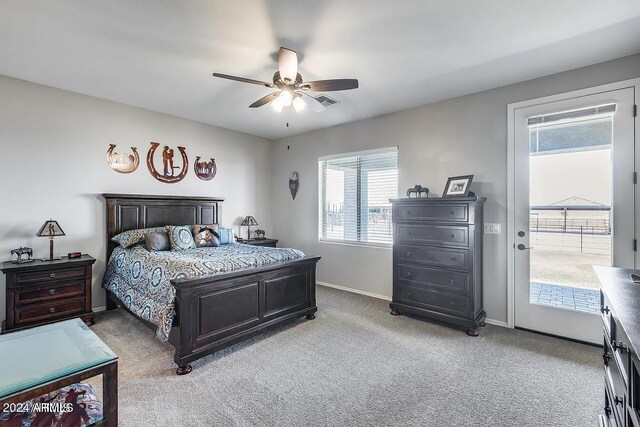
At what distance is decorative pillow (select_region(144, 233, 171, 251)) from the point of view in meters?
3.60

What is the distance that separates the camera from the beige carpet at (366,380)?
1907 millimetres

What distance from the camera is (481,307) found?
A: 343 centimetres

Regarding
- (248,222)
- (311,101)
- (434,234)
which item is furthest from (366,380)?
(248,222)

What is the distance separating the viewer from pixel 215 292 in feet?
8.67

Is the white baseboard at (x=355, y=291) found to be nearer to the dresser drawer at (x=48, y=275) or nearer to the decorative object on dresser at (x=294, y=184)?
the decorative object on dresser at (x=294, y=184)

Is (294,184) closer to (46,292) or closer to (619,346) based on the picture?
(46,292)

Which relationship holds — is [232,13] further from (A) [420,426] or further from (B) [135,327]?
(B) [135,327]

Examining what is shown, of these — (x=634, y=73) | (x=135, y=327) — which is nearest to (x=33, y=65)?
(x=135, y=327)

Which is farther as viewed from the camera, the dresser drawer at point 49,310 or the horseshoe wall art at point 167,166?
the horseshoe wall art at point 167,166

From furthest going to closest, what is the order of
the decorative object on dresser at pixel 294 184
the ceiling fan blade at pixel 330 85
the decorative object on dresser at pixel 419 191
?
the decorative object on dresser at pixel 294 184
the decorative object on dresser at pixel 419 191
the ceiling fan blade at pixel 330 85

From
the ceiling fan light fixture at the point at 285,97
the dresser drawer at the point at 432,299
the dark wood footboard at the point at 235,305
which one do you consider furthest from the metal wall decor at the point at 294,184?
the ceiling fan light fixture at the point at 285,97

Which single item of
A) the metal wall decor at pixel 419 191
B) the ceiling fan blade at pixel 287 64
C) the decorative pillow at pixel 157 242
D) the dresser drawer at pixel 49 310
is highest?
the ceiling fan blade at pixel 287 64

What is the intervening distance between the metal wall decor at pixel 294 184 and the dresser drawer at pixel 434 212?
236 cm

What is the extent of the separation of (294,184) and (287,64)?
3181 mm
